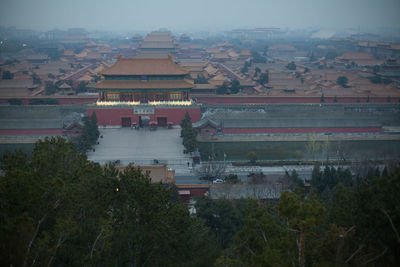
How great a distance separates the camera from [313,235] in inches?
229

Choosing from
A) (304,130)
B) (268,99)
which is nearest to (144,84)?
(268,99)

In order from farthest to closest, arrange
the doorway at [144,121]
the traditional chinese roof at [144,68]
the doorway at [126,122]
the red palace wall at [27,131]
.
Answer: the traditional chinese roof at [144,68] < the doorway at [144,121] < the doorway at [126,122] < the red palace wall at [27,131]

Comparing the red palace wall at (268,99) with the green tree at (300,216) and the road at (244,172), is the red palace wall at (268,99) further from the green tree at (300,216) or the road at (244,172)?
the green tree at (300,216)

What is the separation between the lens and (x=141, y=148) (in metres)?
17.8

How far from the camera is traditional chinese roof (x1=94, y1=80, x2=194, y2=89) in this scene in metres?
21.7

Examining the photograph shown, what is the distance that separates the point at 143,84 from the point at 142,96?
0.61m

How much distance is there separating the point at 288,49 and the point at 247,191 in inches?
2059

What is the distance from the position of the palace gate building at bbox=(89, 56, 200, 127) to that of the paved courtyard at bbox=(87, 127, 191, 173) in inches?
33.7

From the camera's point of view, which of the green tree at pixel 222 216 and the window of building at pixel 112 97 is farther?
the window of building at pixel 112 97

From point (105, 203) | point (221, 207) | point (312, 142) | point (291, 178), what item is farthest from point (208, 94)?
point (105, 203)

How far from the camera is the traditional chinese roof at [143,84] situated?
21.7 metres

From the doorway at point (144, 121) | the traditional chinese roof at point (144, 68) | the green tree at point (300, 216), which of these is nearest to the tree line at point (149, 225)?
the green tree at point (300, 216)

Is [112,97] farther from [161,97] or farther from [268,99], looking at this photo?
[268,99]

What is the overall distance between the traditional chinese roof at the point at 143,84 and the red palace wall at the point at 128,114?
112cm
